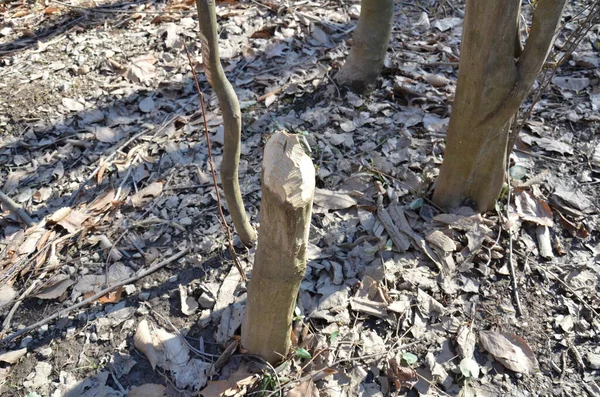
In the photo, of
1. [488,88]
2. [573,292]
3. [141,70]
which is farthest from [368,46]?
[573,292]

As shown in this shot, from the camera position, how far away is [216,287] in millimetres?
2666

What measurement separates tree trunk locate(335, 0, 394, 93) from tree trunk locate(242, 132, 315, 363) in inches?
83.4

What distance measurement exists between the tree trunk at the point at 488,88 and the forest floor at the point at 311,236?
0.25 metres

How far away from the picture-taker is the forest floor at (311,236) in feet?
7.79

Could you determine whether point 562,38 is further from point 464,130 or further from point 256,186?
point 256,186

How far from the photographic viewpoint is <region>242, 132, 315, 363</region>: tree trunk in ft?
5.58

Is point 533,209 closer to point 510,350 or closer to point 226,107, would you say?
point 510,350

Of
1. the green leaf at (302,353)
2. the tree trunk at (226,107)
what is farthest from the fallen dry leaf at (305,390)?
the tree trunk at (226,107)

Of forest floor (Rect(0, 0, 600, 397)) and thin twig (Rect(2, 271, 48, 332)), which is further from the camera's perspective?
thin twig (Rect(2, 271, 48, 332))

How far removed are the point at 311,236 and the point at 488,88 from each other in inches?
48.3

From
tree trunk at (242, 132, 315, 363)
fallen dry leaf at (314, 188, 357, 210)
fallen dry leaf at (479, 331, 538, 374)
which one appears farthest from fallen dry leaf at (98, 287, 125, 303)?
fallen dry leaf at (479, 331, 538, 374)

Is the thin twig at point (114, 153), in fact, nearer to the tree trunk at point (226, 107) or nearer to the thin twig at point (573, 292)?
the tree trunk at point (226, 107)

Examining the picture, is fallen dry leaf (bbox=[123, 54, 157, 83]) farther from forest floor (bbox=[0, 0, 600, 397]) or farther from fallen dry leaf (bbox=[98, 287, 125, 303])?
fallen dry leaf (bbox=[98, 287, 125, 303])

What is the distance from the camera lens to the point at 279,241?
1.83m
